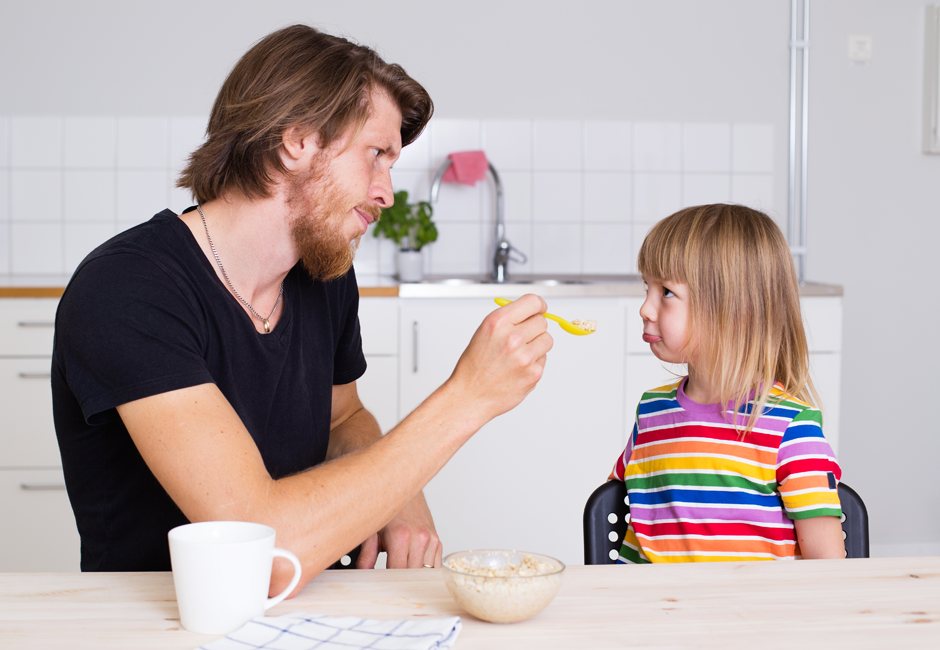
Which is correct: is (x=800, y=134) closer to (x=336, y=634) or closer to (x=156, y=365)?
(x=156, y=365)

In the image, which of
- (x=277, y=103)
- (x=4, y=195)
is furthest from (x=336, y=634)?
(x=4, y=195)

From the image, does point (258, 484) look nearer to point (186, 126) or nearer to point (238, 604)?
point (238, 604)

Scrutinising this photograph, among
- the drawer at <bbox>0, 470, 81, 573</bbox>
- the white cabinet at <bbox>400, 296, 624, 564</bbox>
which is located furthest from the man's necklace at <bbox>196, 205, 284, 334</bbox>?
the drawer at <bbox>0, 470, 81, 573</bbox>

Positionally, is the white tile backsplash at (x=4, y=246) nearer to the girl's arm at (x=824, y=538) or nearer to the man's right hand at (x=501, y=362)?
the man's right hand at (x=501, y=362)

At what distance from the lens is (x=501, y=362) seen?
884 millimetres

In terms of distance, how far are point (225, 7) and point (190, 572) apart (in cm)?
262

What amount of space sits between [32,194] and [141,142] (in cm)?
41

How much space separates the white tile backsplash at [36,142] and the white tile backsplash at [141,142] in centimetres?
20

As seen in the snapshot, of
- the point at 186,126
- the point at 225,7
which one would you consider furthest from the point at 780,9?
the point at 186,126

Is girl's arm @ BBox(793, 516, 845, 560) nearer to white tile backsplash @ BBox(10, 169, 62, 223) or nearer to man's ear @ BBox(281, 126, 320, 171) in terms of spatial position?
man's ear @ BBox(281, 126, 320, 171)

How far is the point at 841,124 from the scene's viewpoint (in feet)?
9.85

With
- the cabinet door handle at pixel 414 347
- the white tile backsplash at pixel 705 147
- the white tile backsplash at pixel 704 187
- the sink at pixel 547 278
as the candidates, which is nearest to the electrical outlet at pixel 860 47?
the white tile backsplash at pixel 705 147

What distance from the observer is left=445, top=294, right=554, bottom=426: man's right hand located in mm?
879

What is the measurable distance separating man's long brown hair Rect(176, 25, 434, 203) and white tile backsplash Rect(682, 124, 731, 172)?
2.04m
